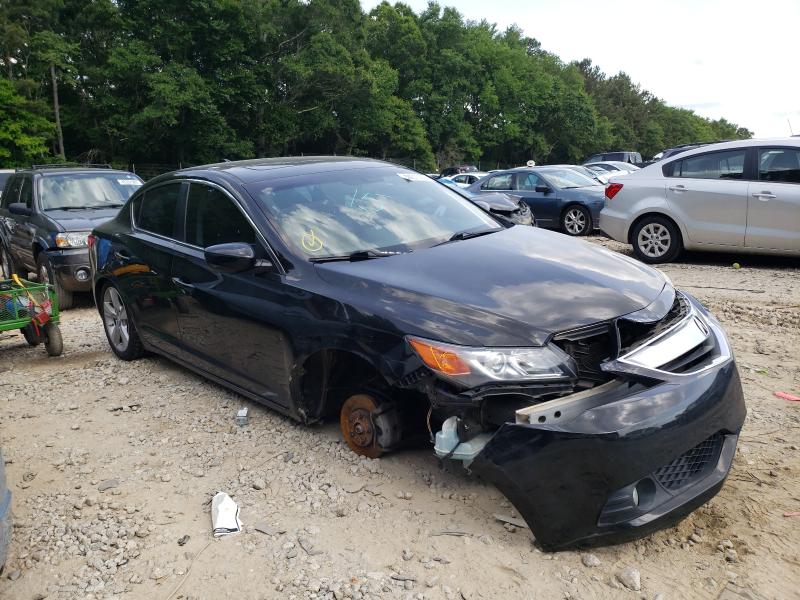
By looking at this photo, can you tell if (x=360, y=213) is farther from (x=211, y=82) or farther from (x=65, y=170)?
(x=211, y=82)

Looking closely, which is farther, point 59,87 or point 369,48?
point 369,48

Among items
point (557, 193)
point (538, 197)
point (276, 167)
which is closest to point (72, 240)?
point (276, 167)

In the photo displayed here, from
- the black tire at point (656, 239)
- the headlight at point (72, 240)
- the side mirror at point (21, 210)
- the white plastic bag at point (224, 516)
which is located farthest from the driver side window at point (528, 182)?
the white plastic bag at point (224, 516)

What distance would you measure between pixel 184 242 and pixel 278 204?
100 centimetres

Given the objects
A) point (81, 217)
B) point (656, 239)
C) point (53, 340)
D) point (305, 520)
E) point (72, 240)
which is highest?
point (81, 217)

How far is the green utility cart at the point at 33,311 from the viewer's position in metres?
5.90

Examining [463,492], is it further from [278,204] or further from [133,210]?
[133,210]

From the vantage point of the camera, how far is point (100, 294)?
5879 millimetres

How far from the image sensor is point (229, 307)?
4.03 meters

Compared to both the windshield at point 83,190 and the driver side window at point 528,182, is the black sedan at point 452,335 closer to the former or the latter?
the windshield at point 83,190

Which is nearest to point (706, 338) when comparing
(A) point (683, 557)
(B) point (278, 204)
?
(A) point (683, 557)

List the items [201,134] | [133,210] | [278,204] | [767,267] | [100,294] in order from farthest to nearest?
[201,134] < [767,267] < [100,294] < [133,210] < [278,204]

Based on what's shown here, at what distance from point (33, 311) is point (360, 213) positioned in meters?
3.68

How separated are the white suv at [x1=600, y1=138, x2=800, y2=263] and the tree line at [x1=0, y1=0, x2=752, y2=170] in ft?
97.3
